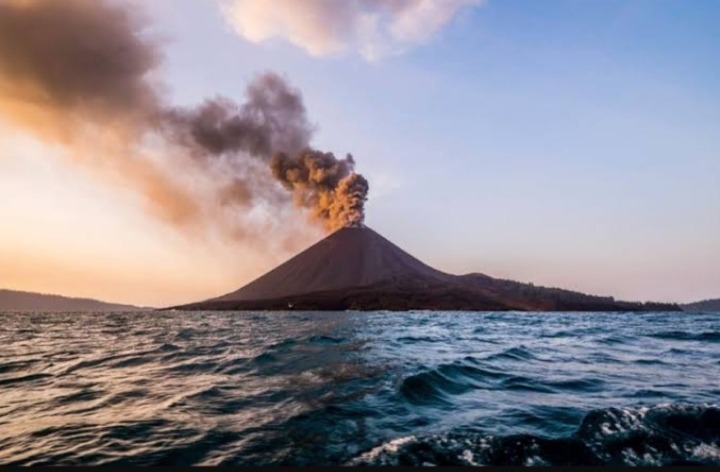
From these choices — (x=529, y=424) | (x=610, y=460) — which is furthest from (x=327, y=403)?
(x=610, y=460)

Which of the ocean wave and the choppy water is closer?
the ocean wave

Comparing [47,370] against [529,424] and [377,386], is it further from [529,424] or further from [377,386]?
[529,424]

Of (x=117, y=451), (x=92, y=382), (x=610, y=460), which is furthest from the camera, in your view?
(x=92, y=382)

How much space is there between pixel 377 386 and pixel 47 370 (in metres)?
12.3

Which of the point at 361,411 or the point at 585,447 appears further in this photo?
the point at 361,411

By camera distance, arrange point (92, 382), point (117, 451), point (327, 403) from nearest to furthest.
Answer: point (117, 451) < point (327, 403) < point (92, 382)

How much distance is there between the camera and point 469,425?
8.12 m

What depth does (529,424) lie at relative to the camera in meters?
8.23

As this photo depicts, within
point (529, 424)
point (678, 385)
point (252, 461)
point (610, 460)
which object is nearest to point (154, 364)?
point (252, 461)

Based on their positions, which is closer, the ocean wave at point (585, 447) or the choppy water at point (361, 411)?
the ocean wave at point (585, 447)

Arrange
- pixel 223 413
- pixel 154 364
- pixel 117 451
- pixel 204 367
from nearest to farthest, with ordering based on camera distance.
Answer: pixel 117 451
pixel 223 413
pixel 204 367
pixel 154 364

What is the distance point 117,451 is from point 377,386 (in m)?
6.25

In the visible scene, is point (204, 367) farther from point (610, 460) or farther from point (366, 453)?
point (610, 460)

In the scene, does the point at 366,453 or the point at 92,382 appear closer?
the point at 366,453
